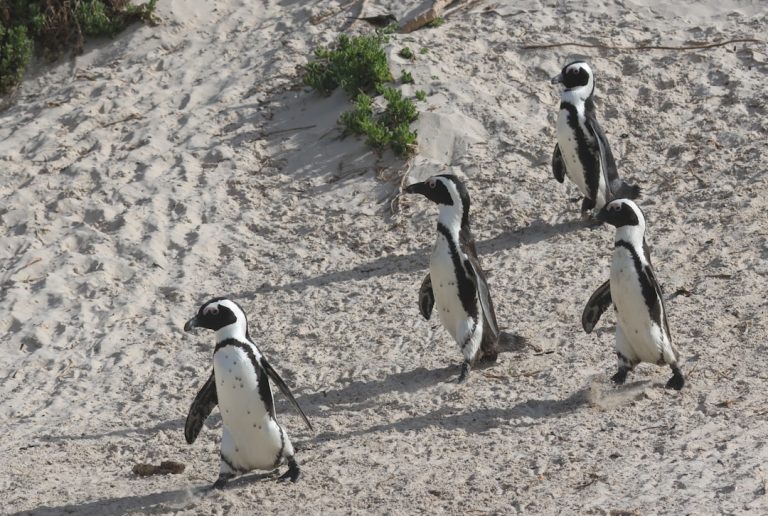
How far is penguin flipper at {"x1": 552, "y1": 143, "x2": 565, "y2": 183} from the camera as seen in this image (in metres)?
8.05

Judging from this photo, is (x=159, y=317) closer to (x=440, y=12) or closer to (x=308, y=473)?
(x=308, y=473)

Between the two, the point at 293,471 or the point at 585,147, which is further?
the point at 585,147

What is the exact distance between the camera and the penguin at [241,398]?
522cm

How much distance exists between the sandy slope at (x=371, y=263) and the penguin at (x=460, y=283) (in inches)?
7.0

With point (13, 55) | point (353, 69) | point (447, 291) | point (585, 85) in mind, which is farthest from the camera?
point (13, 55)

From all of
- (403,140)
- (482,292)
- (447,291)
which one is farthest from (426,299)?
(403,140)

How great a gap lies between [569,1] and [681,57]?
117 cm

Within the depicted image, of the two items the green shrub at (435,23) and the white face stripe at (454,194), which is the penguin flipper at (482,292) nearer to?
the white face stripe at (454,194)

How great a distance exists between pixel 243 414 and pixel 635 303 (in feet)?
6.52

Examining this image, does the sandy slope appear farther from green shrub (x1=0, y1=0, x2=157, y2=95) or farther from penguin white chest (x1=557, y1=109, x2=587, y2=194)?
penguin white chest (x1=557, y1=109, x2=587, y2=194)

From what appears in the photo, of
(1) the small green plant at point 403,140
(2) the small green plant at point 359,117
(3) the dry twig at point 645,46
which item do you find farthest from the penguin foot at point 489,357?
(3) the dry twig at point 645,46

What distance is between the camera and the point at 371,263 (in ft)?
25.4

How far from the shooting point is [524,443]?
18.0 ft

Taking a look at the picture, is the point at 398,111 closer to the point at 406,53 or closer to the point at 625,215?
the point at 406,53
